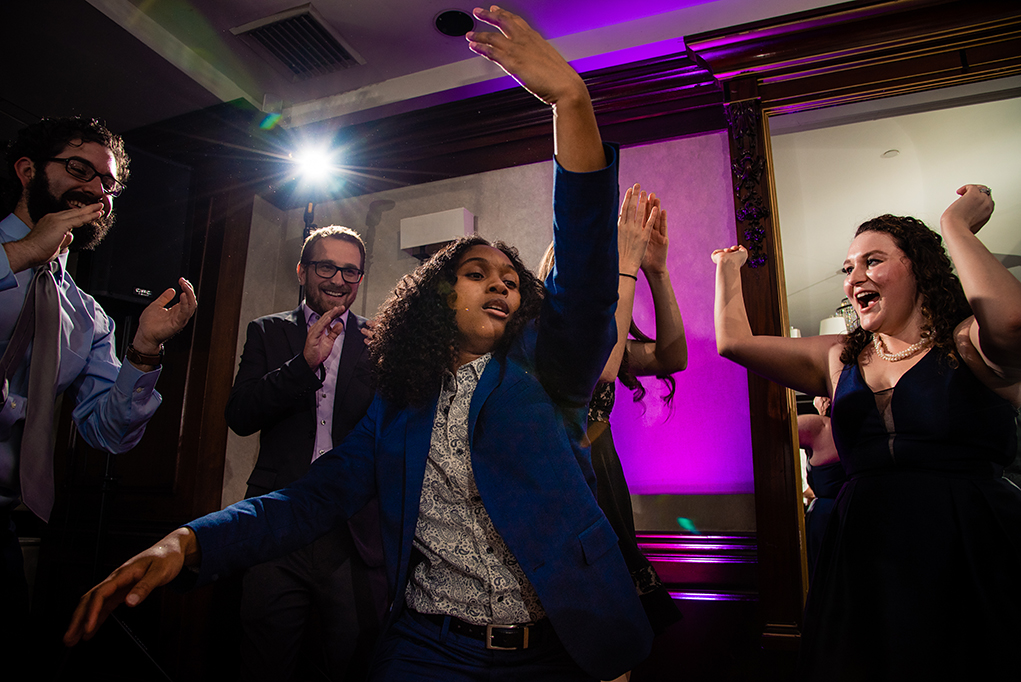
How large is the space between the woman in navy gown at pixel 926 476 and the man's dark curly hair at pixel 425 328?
1022 millimetres

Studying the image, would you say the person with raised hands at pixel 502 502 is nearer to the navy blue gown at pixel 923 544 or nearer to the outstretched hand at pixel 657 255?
the navy blue gown at pixel 923 544

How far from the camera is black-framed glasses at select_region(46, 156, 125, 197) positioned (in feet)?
7.18

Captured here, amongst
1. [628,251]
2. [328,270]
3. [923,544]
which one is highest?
[328,270]

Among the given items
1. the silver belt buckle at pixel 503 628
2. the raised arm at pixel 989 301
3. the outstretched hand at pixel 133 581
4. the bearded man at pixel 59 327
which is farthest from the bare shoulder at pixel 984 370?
the bearded man at pixel 59 327

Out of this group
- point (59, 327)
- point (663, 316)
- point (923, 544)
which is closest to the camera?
point (923, 544)

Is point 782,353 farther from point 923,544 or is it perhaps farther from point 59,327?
point 59,327

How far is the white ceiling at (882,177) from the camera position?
7.94ft

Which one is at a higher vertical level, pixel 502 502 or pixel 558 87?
pixel 558 87

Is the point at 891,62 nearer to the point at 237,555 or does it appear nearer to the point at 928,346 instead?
the point at 928,346

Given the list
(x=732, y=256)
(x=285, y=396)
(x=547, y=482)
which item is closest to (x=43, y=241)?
(x=285, y=396)

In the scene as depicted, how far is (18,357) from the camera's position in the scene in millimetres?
1885

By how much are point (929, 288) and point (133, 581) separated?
2.09m

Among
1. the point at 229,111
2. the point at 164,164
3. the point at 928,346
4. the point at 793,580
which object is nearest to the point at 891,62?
the point at 928,346

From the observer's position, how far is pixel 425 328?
1557mm
